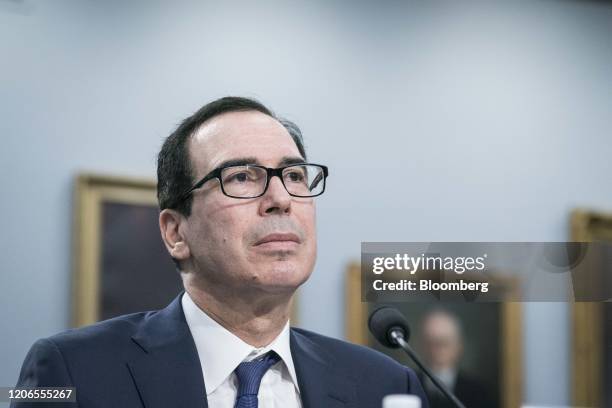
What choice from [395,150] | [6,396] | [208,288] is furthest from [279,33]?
[6,396]

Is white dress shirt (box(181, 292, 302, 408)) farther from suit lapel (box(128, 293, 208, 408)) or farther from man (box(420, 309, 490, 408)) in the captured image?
man (box(420, 309, 490, 408))

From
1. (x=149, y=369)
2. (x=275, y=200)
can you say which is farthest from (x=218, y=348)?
(x=275, y=200)

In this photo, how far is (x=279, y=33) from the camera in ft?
13.8

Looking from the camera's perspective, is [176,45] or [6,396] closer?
[6,396]

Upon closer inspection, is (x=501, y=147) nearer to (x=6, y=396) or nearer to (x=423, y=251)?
(x=423, y=251)

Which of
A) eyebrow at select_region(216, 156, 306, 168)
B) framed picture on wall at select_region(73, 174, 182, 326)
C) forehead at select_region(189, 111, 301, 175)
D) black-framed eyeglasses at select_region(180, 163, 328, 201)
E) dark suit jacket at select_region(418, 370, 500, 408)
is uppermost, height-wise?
forehead at select_region(189, 111, 301, 175)

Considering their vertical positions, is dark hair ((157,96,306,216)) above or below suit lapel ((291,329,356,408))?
above

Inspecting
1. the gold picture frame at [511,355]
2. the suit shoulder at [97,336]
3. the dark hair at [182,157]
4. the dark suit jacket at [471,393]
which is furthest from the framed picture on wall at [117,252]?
the gold picture frame at [511,355]

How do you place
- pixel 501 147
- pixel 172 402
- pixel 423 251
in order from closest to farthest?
pixel 172 402 < pixel 423 251 < pixel 501 147

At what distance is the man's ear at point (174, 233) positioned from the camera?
2.59m

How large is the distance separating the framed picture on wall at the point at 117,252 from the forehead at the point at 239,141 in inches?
43.9

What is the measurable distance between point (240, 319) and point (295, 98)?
181 cm

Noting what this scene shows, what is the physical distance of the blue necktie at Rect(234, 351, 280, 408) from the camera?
232cm

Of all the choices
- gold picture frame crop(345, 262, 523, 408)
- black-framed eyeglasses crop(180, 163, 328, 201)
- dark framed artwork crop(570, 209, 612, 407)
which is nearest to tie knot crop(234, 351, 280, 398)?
black-framed eyeglasses crop(180, 163, 328, 201)
